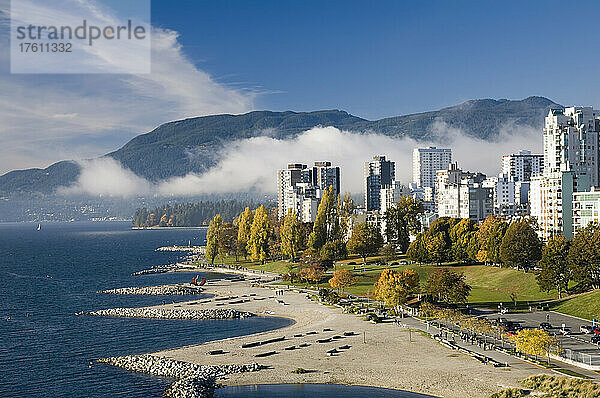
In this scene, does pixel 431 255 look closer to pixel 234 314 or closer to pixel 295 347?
pixel 234 314

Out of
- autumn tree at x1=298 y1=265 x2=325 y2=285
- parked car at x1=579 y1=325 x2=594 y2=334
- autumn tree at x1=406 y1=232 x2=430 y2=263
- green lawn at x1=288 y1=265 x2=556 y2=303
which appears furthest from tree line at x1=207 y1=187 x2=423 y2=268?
parked car at x1=579 y1=325 x2=594 y2=334

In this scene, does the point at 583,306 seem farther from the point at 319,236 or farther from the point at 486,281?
the point at 319,236

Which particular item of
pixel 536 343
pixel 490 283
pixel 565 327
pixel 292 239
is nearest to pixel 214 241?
pixel 292 239

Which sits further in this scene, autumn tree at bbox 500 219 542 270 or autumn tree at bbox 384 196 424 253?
autumn tree at bbox 384 196 424 253

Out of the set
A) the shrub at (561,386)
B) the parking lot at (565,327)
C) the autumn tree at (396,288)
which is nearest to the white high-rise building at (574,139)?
the autumn tree at (396,288)

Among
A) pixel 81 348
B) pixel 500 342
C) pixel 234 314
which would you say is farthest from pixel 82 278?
pixel 500 342

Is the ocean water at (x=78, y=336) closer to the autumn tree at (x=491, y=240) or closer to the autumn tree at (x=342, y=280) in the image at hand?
the autumn tree at (x=342, y=280)

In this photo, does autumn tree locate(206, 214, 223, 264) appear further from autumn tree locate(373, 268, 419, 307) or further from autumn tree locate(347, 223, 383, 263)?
autumn tree locate(373, 268, 419, 307)
